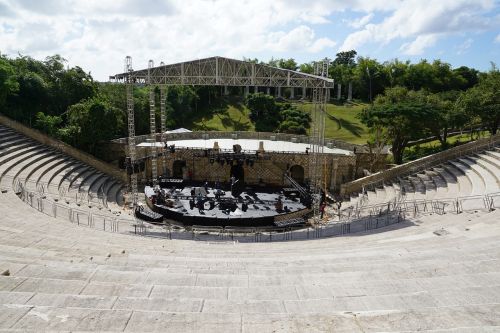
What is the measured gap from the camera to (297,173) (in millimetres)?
42281

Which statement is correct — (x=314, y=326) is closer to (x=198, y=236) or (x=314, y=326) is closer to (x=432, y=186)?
(x=198, y=236)

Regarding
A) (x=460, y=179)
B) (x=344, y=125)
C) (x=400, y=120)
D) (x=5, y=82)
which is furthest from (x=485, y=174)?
(x=5, y=82)

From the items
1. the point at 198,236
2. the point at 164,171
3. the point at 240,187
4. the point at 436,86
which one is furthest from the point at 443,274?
the point at 436,86

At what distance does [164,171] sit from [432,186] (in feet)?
83.0

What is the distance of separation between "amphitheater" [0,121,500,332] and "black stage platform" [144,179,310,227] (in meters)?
2.27

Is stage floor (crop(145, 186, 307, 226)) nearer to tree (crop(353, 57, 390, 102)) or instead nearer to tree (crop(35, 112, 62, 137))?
tree (crop(35, 112, 62, 137))

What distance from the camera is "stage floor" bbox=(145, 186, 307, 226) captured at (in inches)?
1099

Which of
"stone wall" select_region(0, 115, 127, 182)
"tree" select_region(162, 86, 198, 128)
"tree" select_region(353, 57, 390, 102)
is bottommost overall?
"stone wall" select_region(0, 115, 127, 182)

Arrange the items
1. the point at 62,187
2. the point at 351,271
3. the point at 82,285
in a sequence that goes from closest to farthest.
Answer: the point at 82,285 → the point at 351,271 → the point at 62,187

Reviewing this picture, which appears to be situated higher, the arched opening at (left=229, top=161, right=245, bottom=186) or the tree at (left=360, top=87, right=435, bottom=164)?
the tree at (left=360, top=87, right=435, bottom=164)

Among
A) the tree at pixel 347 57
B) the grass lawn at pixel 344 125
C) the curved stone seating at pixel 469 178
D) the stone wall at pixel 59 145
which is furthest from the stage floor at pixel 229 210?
the tree at pixel 347 57

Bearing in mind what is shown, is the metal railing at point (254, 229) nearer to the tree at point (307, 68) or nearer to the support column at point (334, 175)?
the support column at point (334, 175)

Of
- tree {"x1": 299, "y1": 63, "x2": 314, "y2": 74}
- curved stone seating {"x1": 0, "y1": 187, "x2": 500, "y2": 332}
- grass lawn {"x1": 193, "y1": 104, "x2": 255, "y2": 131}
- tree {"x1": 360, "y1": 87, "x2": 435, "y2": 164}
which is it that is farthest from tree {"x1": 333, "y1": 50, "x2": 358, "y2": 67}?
curved stone seating {"x1": 0, "y1": 187, "x2": 500, "y2": 332}

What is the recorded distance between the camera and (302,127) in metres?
59.1
